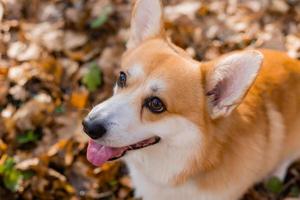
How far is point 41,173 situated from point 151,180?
2.62 feet

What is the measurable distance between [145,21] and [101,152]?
0.72 m

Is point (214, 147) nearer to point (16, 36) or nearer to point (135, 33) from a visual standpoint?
point (135, 33)

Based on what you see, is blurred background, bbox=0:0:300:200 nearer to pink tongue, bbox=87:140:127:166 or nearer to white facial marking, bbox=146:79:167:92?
pink tongue, bbox=87:140:127:166

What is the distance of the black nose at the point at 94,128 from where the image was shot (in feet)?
6.90

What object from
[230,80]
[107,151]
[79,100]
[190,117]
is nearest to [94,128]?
[107,151]

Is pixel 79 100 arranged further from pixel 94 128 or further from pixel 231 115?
pixel 231 115

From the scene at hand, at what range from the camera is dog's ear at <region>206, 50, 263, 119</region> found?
1970 mm

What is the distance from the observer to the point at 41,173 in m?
2.92

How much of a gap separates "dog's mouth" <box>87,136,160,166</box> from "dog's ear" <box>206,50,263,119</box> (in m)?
0.34

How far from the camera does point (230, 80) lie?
2.08 metres

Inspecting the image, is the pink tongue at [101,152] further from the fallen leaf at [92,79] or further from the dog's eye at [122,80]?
the fallen leaf at [92,79]

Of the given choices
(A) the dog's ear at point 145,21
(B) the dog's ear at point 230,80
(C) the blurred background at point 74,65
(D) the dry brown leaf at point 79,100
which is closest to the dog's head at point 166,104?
(B) the dog's ear at point 230,80

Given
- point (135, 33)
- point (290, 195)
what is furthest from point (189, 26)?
point (290, 195)

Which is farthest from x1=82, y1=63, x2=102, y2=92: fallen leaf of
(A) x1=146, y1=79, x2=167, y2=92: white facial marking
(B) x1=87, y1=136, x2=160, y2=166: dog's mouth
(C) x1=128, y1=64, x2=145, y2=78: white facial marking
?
(A) x1=146, y1=79, x2=167, y2=92: white facial marking
